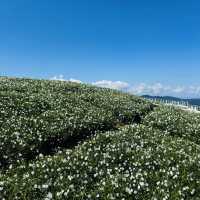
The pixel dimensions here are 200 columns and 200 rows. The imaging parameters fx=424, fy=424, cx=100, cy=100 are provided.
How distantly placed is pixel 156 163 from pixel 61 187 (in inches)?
223

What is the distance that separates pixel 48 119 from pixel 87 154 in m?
7.82

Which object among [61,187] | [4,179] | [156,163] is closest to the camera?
[61,187]

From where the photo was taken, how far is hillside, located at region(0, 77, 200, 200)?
17141mm

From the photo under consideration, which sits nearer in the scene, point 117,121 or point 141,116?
point 117,121

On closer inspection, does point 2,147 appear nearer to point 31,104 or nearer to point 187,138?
point 31,104

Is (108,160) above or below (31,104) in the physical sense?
below

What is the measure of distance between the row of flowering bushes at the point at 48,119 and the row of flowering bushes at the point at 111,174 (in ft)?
5.34

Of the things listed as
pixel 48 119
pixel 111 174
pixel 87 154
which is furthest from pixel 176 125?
pixel 111 174

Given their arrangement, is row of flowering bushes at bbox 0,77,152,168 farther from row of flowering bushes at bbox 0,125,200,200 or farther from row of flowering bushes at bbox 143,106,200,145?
row of flowering bushes at bbox 143,106,200,145

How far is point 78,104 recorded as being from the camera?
120 ft

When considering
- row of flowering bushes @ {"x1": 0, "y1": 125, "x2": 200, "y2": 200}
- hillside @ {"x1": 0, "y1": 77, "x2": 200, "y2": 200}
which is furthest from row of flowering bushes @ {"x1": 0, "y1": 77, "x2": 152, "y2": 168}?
row of flowering bushes @ {"x1": 0, "y1": 125, "x2": 200, "y2": 200}

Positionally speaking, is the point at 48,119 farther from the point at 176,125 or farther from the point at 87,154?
the point at 176,125

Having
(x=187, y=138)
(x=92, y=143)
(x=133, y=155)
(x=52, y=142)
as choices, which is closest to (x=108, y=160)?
(x=133, y=155)

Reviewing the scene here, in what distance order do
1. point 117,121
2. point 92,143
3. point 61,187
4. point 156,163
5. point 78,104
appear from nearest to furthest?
point 61,187 → point 156,163 → point 92,143 → point 117,121 → point 78,104
